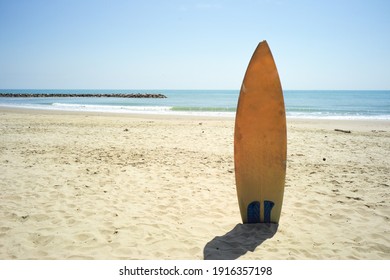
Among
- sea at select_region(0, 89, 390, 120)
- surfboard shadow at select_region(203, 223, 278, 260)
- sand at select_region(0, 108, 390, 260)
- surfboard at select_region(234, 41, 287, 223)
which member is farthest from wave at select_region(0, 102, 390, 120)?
surfboard shadow at select_region(203, 223, 278, 260)

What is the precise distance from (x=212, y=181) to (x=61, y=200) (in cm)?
232

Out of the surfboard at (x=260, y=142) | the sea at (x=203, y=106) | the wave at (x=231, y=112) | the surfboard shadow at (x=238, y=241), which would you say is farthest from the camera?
the sea at (x=203, y=106)

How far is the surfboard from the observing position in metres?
3.26

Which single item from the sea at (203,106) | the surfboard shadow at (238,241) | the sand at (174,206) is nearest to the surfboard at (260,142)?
the surfboard shadow at (238,241)

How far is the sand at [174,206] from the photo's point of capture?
9.07ft

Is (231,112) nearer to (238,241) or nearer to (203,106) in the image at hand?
(203,106)

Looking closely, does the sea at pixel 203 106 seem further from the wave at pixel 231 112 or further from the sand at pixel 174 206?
the sand at pixel 174 206

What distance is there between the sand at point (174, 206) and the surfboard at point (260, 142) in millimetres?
276

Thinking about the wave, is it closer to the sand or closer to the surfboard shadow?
the sand

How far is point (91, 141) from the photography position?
7820 millimetres

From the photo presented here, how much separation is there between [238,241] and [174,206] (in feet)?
3.61

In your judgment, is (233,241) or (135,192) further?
(135,192)
